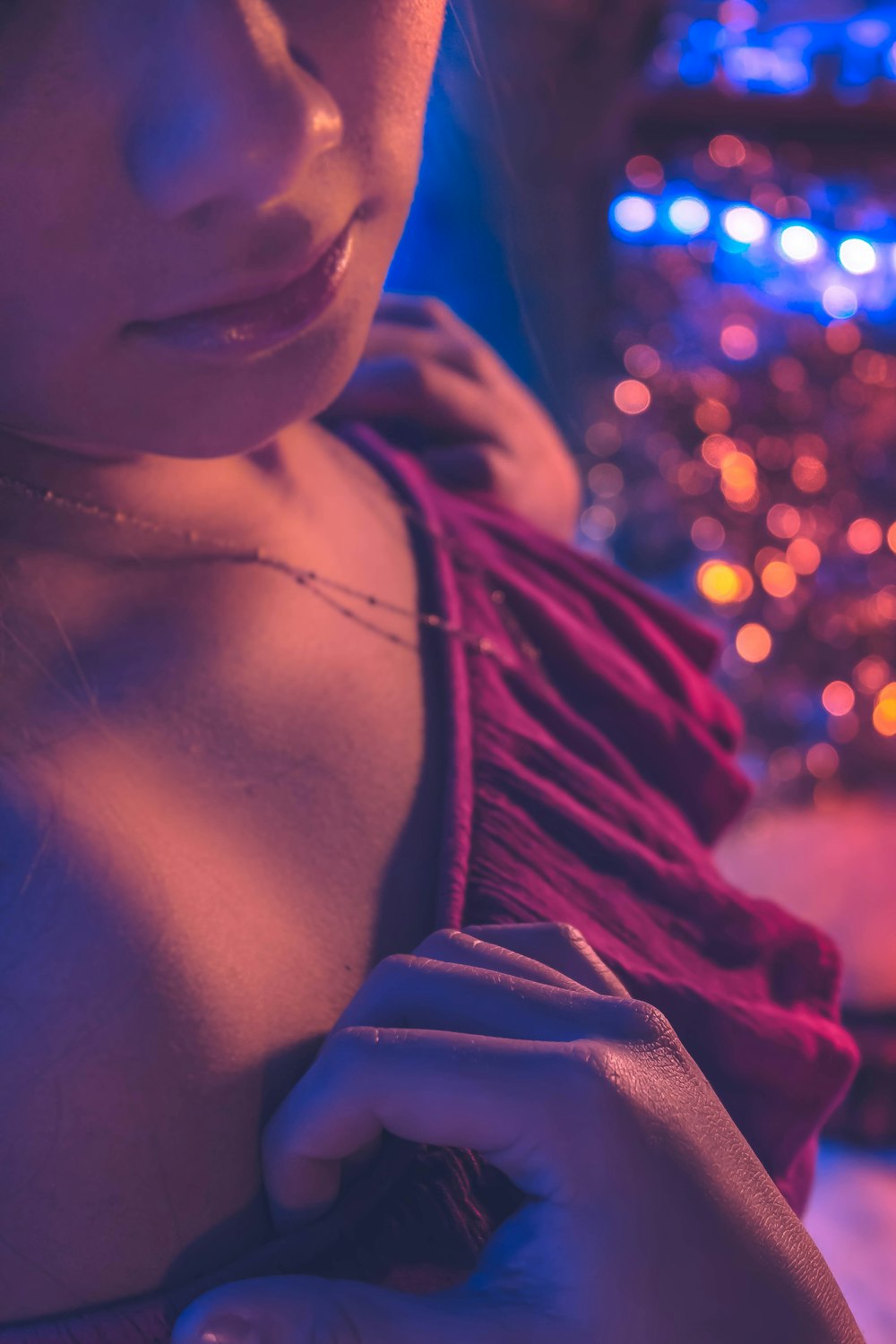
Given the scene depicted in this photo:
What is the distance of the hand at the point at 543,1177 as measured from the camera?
14.1 inches

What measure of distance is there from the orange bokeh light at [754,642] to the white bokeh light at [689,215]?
2.98 ft

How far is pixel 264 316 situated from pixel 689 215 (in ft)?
6.77

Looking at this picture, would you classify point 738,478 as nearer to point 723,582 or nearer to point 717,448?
point 717,448

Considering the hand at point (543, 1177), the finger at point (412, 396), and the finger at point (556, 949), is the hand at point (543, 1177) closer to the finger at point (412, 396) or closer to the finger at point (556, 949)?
the finger at point (556, 949)

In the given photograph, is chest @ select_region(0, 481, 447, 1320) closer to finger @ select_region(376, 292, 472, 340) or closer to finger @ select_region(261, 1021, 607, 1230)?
finger @ select_region(261, 1021, 607, 1230)

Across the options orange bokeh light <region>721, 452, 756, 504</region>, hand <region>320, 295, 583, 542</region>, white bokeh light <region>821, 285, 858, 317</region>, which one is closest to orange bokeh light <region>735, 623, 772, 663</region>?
orange bokeh light <region>721, 452, 756, 504</region>

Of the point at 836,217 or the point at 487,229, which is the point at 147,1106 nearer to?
the point at 487,229

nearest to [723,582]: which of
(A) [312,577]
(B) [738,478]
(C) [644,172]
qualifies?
(B) [738,478]

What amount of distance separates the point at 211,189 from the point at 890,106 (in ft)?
7.98

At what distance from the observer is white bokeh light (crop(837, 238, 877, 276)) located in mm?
2262

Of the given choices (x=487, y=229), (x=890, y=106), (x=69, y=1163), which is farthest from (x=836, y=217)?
(x=69, y=1163)

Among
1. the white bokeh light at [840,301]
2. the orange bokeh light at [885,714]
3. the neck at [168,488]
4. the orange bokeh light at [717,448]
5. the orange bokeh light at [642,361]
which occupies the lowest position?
the orange bokeh light at [885,714]

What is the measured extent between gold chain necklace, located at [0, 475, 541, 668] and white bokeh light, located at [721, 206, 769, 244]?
183 centimetres

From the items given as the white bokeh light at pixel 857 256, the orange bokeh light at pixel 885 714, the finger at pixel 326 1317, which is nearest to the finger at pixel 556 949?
the finger at pixel 326 1317
